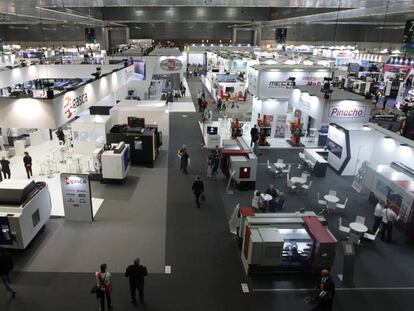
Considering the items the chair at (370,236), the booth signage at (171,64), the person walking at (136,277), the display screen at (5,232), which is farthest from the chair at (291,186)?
the booth signage at (171,64)

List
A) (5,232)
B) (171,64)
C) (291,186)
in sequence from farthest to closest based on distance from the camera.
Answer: (171,64) → (291,186) → (5,232)

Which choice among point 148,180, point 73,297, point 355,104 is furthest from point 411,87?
point 73,297

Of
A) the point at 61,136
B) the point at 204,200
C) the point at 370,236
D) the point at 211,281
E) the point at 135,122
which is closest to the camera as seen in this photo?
the point at 211,281

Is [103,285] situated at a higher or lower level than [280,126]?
lower

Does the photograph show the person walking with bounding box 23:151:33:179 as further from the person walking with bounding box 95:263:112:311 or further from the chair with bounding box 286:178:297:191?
the chair with bounding box 286:178:297:191

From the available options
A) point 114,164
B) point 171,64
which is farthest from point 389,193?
point 171,64

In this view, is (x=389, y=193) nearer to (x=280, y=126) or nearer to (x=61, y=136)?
(x=280, y=126)

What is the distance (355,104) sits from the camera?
12281 mm

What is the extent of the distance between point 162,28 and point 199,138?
3619cm

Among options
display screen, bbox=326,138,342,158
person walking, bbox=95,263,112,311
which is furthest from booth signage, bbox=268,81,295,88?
person walking, bbox=95,263,112,311

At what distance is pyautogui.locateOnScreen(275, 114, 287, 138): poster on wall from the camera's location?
18062 millimetres

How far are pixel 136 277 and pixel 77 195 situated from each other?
3930 mm

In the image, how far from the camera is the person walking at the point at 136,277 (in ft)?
21.2

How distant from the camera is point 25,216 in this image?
26.8 feet
